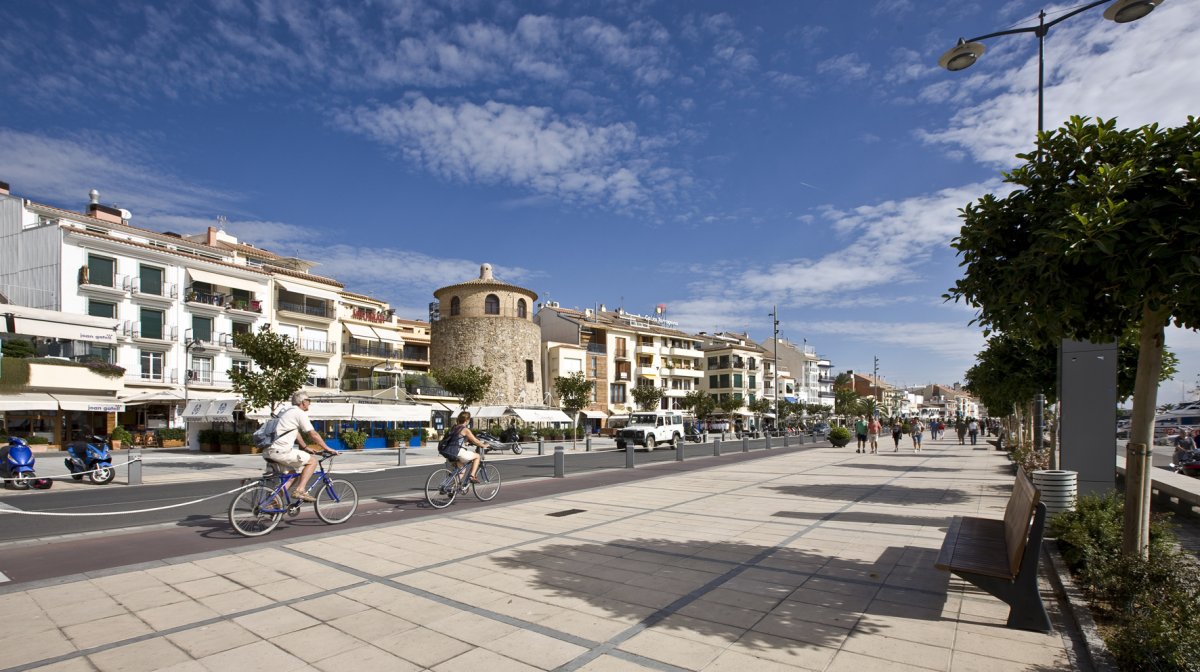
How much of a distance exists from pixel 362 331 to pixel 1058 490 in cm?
4774

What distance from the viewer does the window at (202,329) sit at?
38125 millimetres

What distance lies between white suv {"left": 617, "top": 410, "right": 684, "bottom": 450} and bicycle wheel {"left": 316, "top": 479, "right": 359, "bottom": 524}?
23.1 meters

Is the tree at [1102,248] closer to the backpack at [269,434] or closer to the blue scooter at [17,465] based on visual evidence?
the backpack at [269,434]

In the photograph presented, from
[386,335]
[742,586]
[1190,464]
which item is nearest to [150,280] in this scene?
[386,335]

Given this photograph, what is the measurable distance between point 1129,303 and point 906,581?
9.65ft

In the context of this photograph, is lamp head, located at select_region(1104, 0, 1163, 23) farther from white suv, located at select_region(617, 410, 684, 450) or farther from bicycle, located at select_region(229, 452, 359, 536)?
white suv, located at select_region(617, 410, 684, 450)

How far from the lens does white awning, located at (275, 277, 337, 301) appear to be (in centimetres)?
4356

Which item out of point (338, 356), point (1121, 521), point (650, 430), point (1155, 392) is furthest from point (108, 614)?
point (338, 356)

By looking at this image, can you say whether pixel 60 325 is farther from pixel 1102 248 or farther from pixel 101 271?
pixel 1102 248

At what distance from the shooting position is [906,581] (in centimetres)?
575

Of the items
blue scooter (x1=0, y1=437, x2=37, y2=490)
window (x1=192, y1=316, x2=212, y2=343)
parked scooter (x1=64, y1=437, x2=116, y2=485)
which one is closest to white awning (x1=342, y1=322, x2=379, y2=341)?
window (x1=192, y1=316, x2=212, y2=343)

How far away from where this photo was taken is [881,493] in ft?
40.8

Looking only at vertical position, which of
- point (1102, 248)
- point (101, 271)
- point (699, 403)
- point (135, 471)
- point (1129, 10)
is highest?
point (101, 271)

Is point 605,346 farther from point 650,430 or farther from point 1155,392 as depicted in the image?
point 1155,392
